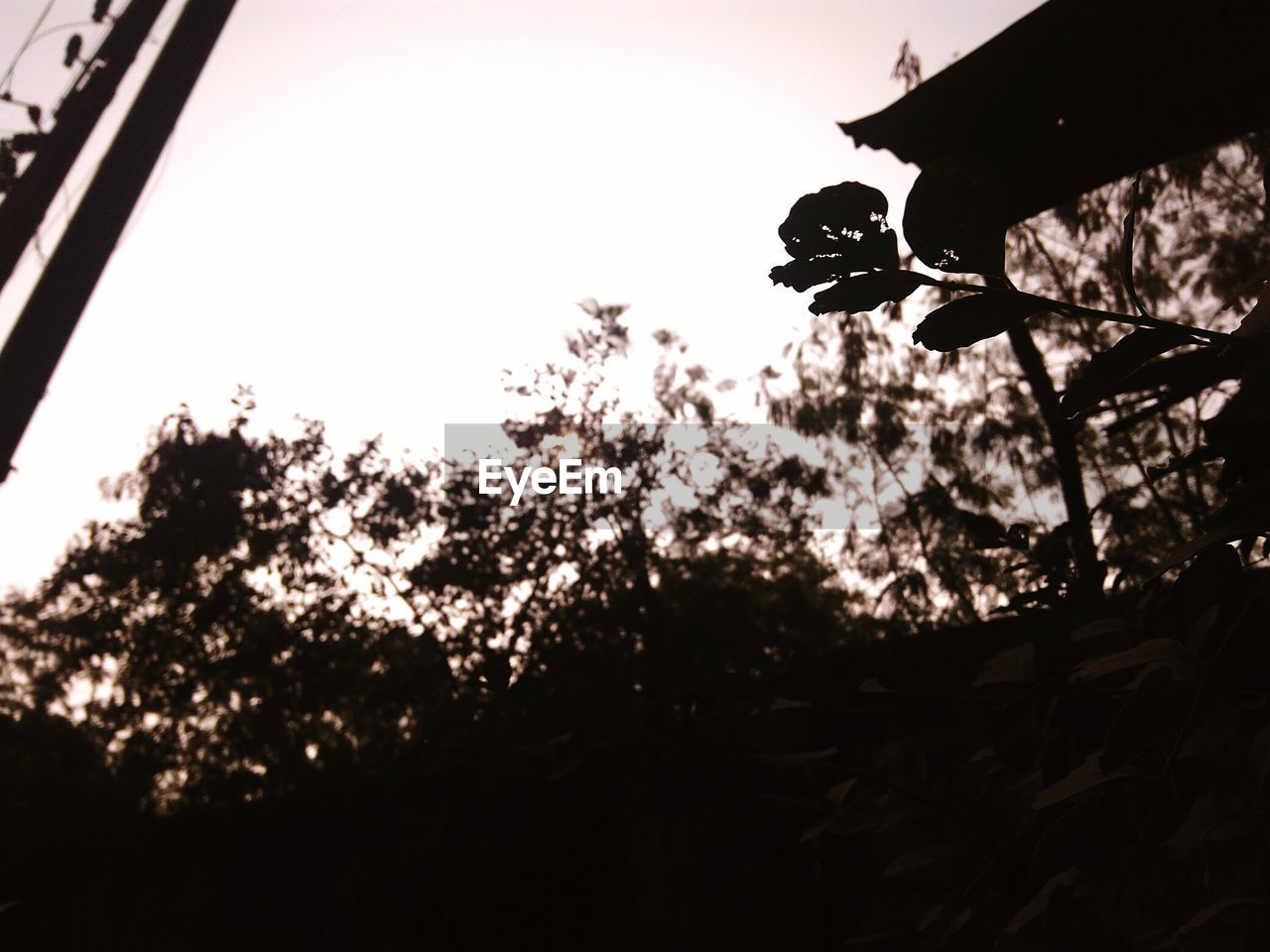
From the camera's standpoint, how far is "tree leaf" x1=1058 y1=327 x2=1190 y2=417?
397mm

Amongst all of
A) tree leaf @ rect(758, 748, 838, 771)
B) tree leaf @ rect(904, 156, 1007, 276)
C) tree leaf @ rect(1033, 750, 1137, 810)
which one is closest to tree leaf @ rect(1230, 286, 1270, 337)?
tree leaf @ rect(904, 156, 1007, 276)

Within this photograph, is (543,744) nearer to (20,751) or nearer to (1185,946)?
(1185,946)

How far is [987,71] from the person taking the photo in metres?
1.25

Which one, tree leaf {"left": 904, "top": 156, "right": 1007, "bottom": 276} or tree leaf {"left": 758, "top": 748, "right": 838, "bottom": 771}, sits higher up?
tree leaf {"left": 904, "top": 156, "right": 1007, "bottom": 276}

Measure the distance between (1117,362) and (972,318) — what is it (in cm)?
7

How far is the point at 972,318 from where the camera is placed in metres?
0.46

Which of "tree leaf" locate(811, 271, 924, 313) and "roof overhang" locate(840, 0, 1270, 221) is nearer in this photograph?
"tree leaf" locate(811, 271, 924, 313)

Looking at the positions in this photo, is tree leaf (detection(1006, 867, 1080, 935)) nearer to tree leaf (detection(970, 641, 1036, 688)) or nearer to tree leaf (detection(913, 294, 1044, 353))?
tree leaf (detection(970, 641, 1036, 688))

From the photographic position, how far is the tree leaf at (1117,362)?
0.40 m


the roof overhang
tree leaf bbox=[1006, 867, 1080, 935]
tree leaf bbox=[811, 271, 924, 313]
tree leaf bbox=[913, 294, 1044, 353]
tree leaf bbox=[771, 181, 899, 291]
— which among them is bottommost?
tree leaf bbox=[1006, 867, 1080, 935]

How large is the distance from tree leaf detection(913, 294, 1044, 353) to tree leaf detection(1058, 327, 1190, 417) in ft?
0.15

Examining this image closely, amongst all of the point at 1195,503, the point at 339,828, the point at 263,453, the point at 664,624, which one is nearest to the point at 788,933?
the point at 339,828
